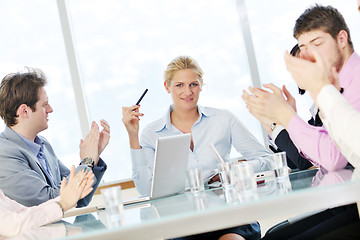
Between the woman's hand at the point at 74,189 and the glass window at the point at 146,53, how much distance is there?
2576 millimetres

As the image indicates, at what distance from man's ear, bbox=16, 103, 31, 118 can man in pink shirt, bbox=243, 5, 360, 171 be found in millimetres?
1297

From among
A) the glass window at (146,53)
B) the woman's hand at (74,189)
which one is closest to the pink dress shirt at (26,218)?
the woman's hand at (74,189)

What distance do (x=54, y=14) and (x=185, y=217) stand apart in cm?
374

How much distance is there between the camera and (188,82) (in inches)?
121

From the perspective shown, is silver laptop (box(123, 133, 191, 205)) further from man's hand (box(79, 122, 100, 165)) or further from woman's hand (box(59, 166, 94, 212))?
man's hand (box(79, 122, 100, 165))

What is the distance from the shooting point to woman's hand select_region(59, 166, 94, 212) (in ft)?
5.94

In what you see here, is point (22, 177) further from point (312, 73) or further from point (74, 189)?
point (312, 73)

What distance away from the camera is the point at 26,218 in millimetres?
1638

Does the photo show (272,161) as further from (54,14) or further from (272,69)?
(54,14)

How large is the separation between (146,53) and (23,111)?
6.56 feet

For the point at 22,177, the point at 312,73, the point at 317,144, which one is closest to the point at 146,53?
the point at 22,177

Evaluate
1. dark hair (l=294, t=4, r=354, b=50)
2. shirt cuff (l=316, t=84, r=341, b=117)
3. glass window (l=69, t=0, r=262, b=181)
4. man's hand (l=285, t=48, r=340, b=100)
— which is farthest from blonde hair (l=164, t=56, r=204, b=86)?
shirt cuff (l=316, t=84, r=341, b=117)

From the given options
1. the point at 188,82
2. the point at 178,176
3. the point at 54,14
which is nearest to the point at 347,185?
the point at 178,176

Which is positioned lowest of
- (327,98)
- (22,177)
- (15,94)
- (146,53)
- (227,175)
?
(227,175)
